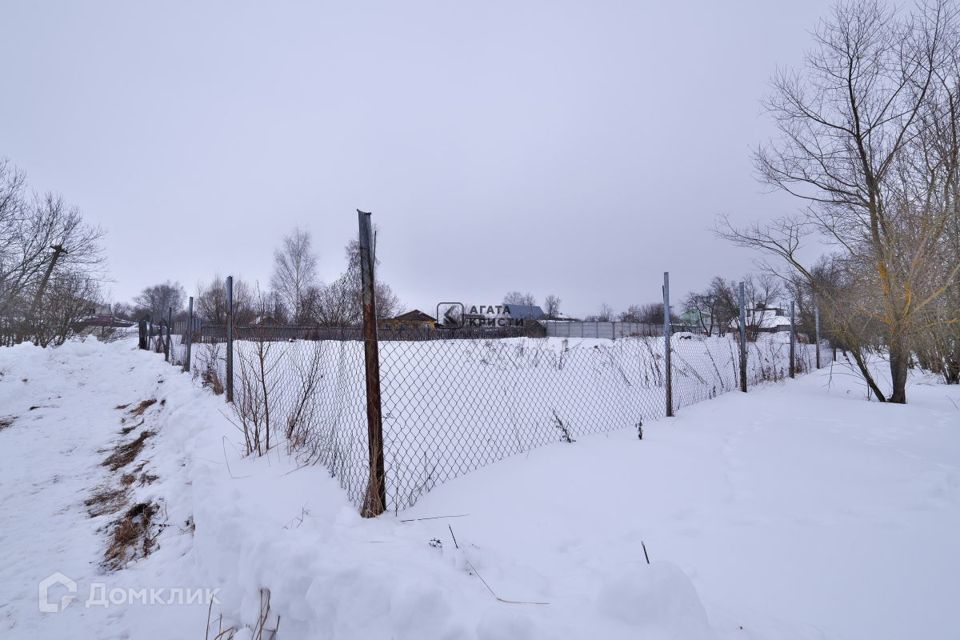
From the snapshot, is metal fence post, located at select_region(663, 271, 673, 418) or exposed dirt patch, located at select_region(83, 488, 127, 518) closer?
exposed dirt patch, located at select_region(83, 488, 127, 518)

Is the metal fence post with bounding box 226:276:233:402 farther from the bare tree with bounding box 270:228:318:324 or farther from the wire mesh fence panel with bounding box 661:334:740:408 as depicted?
the bare tree with bounding box 270:228:318:324

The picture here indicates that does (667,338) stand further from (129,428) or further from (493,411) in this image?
(129,428)

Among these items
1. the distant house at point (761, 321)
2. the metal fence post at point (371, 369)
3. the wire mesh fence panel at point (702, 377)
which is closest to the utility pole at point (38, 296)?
the metal fence post at point (371, 369)

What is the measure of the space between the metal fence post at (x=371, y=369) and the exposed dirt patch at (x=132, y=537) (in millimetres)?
1448

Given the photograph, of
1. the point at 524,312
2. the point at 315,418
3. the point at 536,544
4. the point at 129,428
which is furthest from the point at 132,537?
the point at 524,312

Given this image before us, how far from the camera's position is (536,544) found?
6.75 ft

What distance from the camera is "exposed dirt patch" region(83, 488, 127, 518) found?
290 centimetres

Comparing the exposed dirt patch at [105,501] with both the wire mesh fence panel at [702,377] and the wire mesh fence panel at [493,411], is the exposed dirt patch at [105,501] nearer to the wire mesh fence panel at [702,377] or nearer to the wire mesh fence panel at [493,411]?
the wire mesh fence panel at [493,411]

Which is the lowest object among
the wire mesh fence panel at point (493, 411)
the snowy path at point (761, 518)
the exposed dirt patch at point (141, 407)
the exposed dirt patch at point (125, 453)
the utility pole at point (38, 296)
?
the exposed dirt patch at point (125, 453)

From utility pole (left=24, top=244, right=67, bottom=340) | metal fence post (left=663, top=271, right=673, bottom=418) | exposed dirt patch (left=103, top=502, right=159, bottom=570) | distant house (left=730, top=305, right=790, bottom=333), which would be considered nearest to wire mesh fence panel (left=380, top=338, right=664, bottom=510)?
metal fence post (left=663, top=271, right=673, bottom=418)

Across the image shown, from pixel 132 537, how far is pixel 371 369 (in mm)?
2045

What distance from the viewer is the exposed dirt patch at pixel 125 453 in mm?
3878

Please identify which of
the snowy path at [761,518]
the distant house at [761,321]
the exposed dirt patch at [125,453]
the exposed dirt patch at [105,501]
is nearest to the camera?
the snowy path at [761,518]

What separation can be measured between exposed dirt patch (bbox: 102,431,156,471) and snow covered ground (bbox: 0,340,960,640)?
4.9 inches
